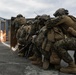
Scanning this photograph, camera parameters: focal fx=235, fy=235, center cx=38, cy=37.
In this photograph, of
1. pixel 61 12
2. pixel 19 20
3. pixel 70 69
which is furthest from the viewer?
pixel 19 20

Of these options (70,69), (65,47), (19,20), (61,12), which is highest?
(19,20)

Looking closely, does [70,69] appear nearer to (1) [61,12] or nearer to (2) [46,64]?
(2) [46,64]

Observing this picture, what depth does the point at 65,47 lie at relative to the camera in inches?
180

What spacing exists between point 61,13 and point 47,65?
111cm

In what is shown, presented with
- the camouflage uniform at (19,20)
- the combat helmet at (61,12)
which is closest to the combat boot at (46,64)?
the combat helmet at (61,12)

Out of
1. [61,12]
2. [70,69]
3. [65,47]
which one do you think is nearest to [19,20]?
[61,12]

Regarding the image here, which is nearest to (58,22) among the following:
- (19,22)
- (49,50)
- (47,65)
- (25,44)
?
(49,50)

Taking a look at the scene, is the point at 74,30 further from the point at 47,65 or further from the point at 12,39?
the point at 12,39

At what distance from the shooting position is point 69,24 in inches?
182

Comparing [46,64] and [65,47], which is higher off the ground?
[65,47]

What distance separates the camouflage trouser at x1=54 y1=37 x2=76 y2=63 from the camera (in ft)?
14.8

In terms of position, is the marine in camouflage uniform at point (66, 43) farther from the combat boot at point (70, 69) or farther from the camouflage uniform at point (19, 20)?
the camouflage uniform at point (19, 20)

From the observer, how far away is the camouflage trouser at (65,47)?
4520mm

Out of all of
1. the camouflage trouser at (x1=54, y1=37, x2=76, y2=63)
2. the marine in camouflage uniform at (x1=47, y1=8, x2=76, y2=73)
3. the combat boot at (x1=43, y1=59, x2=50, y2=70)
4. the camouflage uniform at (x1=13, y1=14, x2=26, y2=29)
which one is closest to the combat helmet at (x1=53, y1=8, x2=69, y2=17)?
the marine in camouflage uniform at (x1=47, y1=8, x2=76, y2=73)
